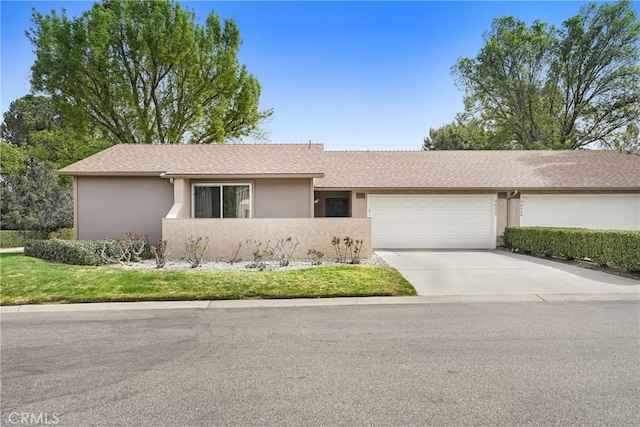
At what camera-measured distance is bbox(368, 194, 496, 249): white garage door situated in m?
15.1

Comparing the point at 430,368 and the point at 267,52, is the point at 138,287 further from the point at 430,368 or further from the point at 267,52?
the point at 267,52

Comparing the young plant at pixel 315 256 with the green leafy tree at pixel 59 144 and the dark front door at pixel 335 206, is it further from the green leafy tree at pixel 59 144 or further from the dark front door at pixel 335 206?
the green leafy tree at pixel 59 144

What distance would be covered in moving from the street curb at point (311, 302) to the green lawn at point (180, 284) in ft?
0.72

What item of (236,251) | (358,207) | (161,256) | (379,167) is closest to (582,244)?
(358,207)

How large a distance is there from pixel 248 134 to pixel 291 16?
1394 cm

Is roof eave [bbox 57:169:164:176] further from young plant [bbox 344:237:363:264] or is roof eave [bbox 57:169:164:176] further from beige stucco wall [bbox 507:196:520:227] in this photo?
beige stucco wall [bbox 507:196:520:227]

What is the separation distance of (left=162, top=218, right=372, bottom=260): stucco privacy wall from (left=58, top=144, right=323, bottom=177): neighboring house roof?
1.93 m

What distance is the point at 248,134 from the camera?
2794 centimetres

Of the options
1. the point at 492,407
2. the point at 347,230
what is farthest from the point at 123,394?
the point at 347,230

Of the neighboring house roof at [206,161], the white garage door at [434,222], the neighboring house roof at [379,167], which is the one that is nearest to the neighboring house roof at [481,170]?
the neighboring house roof at [379,167]

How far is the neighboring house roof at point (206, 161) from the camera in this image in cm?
1330

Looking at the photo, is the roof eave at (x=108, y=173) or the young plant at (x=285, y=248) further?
the roof eave at (x=108, y=173)

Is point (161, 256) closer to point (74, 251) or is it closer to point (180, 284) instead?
point (74, 251)

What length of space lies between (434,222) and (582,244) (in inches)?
209
